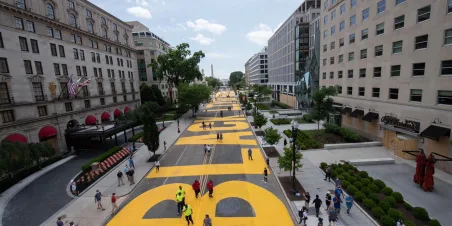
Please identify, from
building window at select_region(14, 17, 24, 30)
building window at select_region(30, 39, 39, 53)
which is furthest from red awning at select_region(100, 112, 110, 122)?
building window at select_region(14, 17, 24, 30)

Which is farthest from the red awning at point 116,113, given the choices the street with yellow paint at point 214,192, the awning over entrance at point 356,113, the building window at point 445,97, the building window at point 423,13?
the building window at point 445,97

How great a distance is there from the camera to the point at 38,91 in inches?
1122

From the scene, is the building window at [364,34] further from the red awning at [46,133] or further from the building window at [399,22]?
the red awning at [46,133]

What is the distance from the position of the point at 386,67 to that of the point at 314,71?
22.3 meters

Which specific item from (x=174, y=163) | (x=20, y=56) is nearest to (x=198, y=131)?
(x=174, y=163)

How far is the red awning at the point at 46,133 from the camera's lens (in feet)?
91.7

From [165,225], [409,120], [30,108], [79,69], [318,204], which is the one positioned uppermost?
[79,69]

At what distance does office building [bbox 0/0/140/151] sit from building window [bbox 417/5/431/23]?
40.9 m

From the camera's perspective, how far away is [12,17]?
25.2 m

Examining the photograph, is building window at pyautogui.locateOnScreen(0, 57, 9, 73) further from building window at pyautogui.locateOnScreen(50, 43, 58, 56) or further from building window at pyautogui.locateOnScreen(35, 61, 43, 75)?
building window at pyautogui.locateOnScreen(50, 43, 58, 56)

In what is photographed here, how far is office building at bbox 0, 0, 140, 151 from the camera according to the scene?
24.9 m

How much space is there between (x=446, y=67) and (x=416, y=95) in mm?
3877

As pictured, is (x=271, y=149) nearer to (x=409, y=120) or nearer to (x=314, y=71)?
(x=409, y=120)

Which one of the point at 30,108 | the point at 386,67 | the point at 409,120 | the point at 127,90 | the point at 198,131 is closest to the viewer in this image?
the point at 409,120
